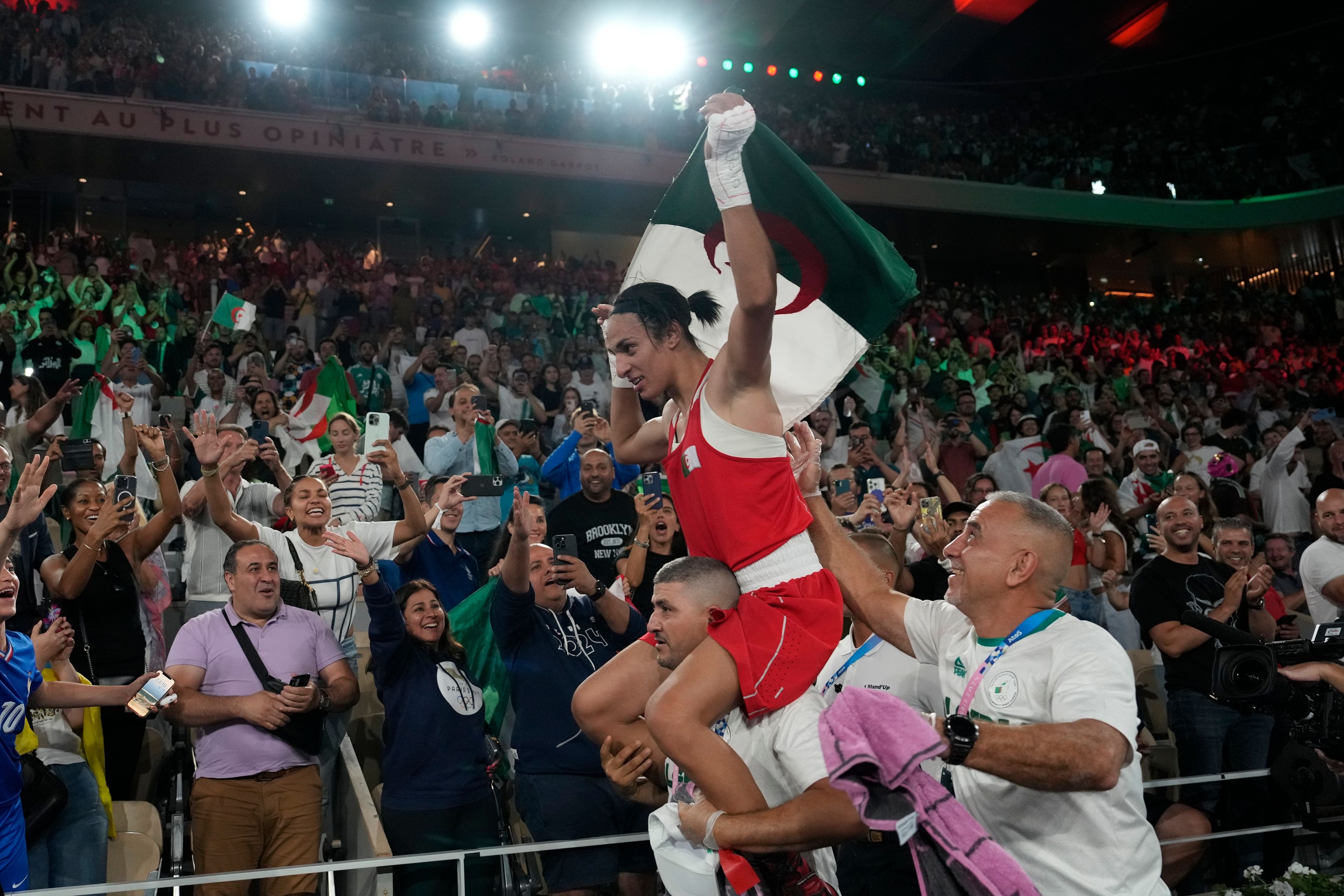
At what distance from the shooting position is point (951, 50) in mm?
25328

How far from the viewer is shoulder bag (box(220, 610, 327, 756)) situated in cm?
424

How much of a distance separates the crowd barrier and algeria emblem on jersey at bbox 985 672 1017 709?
1.06 meters

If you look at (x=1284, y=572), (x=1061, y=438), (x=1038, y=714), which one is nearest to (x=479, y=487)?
(x=1038, y=714)

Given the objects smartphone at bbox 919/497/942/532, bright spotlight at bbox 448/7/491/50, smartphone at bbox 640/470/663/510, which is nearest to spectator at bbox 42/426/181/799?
smartphone at bbox 640/470/663/510

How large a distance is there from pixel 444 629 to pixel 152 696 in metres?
1.21

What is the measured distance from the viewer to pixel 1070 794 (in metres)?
2.48

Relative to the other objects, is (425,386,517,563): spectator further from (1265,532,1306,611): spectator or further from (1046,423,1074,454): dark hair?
(1265,532,1306,611): spectator

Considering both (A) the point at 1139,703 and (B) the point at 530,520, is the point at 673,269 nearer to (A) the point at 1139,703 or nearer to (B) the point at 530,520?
(B) the point at 530,520

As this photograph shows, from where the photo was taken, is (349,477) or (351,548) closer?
(351,548)

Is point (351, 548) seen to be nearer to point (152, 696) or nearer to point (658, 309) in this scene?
point (152, 696)

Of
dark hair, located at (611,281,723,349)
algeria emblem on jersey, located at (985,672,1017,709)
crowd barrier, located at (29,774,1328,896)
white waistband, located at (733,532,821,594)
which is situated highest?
dark hair, located at (611,281,723,349)

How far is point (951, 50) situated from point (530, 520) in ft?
77.9

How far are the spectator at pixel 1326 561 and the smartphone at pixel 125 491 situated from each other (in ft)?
18.8

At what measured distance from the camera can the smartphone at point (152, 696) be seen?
12.0ft
